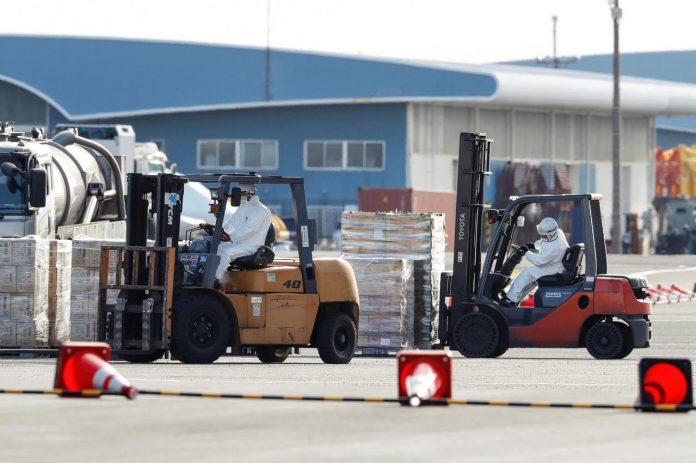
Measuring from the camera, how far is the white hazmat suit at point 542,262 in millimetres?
20875

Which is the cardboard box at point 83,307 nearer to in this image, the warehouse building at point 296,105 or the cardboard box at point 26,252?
the cardboard box at point 26,252

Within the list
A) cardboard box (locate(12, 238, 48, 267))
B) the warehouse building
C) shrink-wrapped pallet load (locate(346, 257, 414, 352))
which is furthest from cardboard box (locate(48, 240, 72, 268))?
the warehouse building

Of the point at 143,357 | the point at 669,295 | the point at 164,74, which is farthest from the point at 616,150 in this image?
the point at 143,357

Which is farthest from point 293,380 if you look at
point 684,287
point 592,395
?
point 684,287

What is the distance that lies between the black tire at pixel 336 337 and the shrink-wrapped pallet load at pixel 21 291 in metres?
3.31

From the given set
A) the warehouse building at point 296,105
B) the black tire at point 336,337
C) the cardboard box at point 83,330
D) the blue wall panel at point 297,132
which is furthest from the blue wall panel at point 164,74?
the black tire at point 336,337

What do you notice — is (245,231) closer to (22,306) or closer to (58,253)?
(58,253)

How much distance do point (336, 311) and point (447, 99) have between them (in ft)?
179

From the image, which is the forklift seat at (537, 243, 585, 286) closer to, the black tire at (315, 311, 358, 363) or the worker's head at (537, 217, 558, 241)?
the worker's head at (537, 217, 558, 241)

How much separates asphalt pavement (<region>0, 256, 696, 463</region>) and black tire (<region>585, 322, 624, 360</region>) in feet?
9.18

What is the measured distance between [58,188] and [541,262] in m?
8.15

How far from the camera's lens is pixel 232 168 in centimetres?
7750

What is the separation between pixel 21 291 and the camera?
66.4 feet

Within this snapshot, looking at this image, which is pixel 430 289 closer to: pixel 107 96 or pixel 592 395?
pixel 592 395
